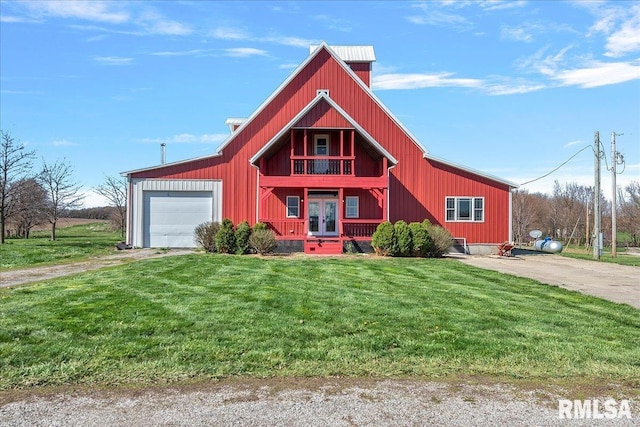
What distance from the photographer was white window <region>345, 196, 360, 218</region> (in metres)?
22.0

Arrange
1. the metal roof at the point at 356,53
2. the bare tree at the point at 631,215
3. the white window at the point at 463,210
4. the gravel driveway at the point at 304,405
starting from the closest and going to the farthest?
the gravel driveway at the point at 304,405
the white window at the point at 463,210
the metal roof at the point at 356,53
the bare tree at the point at 631,215

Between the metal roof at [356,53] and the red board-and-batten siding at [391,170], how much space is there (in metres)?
3.17

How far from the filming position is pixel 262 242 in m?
18.2

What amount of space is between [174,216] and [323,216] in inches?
275

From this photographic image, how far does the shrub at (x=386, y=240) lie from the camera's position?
18.6 m

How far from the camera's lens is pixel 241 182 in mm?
21891

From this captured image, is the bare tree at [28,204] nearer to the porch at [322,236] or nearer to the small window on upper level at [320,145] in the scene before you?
the porch at [322,236]

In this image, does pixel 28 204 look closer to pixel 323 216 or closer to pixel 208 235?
pixel 208 235

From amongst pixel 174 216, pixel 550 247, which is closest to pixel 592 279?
pixel 550 247

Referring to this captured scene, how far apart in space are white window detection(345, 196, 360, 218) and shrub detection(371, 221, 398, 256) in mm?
3134

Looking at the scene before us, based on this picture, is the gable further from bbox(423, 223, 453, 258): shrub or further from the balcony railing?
bbox(423, 223, 453, 258): shrub

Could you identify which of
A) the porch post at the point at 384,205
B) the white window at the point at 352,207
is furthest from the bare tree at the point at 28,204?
the porch post at the point at 384,205

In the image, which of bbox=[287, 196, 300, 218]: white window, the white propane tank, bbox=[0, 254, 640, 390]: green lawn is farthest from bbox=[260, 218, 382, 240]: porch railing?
the white propane tank

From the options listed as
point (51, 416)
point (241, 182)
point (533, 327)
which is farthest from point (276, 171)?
point (51, 416)
